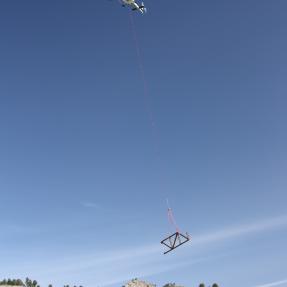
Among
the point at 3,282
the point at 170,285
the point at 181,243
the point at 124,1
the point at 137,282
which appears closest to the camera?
the point at 181,243

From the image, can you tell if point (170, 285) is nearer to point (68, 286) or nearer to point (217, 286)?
point (217, 286)

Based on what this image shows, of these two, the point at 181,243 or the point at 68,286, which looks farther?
the point at 68,286

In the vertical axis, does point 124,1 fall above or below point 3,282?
above

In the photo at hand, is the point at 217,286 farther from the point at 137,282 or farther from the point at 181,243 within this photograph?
the point at 181,243


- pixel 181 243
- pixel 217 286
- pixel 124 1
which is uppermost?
pixel 124 1

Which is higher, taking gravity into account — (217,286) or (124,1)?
(124,1)

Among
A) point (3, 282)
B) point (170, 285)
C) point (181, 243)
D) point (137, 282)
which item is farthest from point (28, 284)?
point (181, 243)

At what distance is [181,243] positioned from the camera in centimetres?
4656

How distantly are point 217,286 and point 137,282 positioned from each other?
1244 inches

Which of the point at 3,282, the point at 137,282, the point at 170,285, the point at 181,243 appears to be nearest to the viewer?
the point at 181,243

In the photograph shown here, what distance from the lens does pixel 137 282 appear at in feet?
535

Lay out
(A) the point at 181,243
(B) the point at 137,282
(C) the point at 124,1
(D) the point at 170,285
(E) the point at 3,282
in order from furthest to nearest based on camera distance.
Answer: (D) the point at 170,285 < (B) the point at 137,282 < (E) the point at 3,282 < (C) the point at 124,1 < (A) the point at 181,243

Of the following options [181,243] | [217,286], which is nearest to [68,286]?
[217,286]

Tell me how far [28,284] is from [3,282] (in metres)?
8.54
